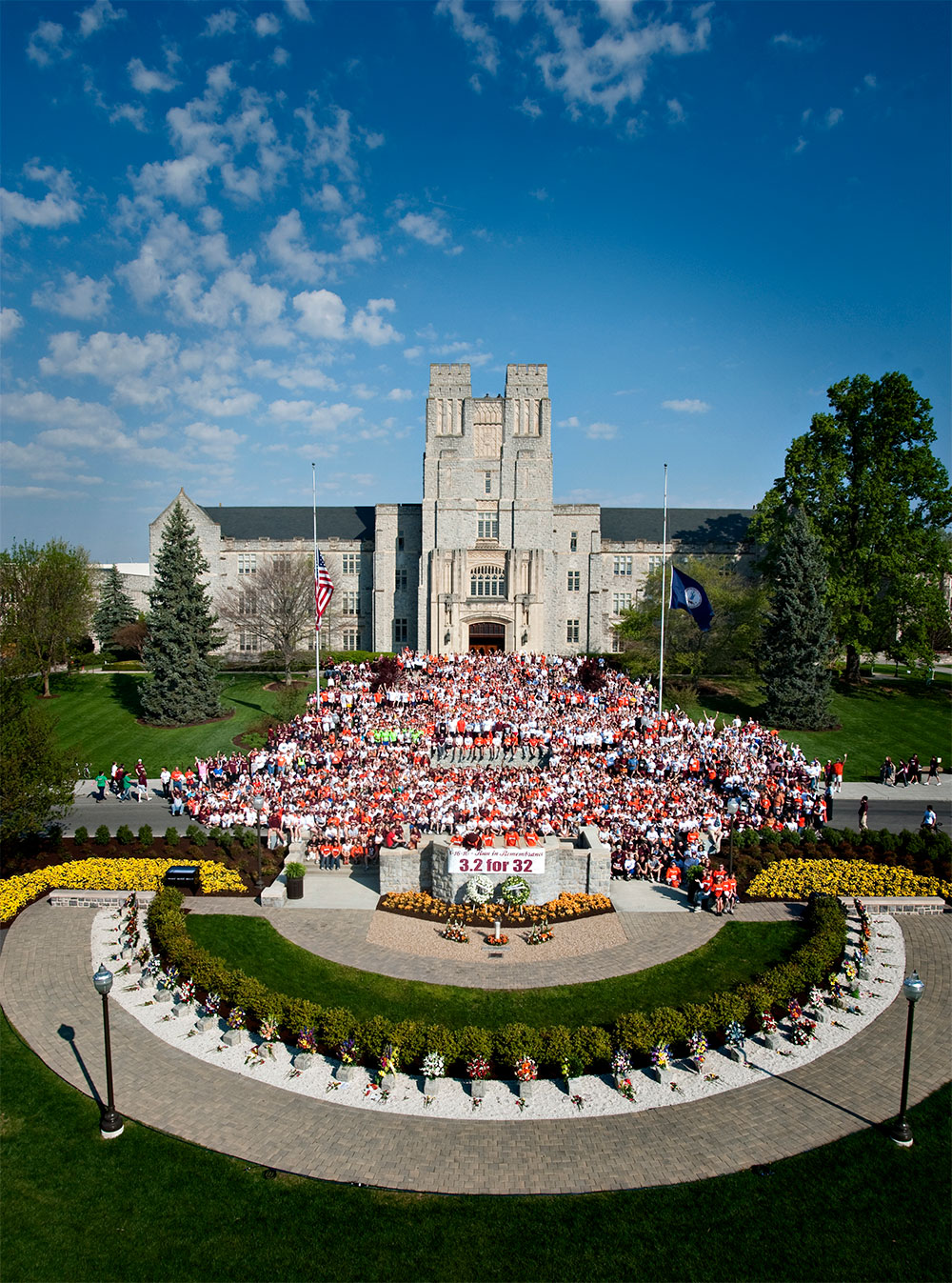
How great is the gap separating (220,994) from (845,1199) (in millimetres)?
11695

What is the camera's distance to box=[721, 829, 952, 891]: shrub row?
21.7 metres

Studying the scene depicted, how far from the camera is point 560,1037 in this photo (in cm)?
1312

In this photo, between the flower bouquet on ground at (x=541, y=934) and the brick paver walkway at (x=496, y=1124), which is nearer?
the brick paver walkway at (x=496, y=1124)

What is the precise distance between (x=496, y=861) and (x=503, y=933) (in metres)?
2.02

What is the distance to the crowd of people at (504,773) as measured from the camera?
23.0 meters

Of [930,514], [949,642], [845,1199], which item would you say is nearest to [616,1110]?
[845,1199]

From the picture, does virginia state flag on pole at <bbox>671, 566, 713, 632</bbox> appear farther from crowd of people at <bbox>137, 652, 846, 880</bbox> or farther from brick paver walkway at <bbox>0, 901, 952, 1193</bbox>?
brick paver walkway at <bbox>0, 901, 952, 1193</bbox>

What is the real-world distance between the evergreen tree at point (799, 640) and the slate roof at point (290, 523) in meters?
33.7

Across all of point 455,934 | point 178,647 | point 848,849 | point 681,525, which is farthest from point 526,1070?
point 681,525

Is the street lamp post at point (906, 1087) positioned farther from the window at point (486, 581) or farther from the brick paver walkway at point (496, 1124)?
the window at point (486, 581)

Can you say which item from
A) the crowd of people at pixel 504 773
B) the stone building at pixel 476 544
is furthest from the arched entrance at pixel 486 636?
the crowd of people at pixel 504 773

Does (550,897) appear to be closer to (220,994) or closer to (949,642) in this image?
(220,994)

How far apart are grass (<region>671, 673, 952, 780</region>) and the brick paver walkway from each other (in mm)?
22713

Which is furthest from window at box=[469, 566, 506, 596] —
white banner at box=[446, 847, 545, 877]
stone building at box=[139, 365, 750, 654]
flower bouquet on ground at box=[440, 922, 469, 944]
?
flower bouquet on ground at box=[440, 922, 469, 944]
